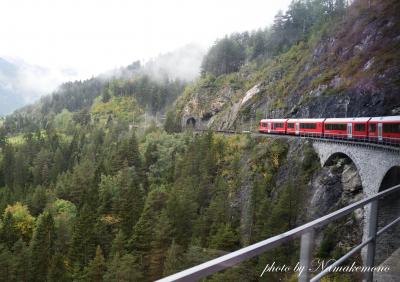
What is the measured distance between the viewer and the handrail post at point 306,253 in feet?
7.36

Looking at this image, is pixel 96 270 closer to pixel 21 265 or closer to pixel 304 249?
pixel 21 265

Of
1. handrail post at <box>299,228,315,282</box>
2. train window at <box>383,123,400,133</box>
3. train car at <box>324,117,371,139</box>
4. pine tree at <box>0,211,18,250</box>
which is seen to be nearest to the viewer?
handrail post at <box>299,228,315,282</box>

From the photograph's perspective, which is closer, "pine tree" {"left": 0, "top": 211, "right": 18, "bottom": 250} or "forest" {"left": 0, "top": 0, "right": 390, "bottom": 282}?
"forest" {"left": 0, "top": 0, "right": 390, "bottom": 282}

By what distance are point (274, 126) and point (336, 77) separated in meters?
9.40

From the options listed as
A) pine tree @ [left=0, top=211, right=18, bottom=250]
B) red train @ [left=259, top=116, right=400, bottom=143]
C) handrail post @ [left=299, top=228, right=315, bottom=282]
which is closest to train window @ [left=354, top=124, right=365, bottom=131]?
red train @ [left=259, top=116, right=400, bottom=143]

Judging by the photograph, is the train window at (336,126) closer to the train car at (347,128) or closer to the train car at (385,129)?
the train car at (347,128)

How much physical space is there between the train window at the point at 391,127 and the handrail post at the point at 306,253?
18.1 m

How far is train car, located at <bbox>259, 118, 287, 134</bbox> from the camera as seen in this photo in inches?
1365

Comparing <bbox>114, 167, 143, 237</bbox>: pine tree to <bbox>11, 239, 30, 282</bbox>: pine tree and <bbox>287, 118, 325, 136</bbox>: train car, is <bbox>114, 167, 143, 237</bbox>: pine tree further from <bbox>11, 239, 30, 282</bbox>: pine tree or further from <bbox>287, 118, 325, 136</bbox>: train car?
<bbox>287, 118, 325, 136</bbox>: train car

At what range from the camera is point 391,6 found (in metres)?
39.6

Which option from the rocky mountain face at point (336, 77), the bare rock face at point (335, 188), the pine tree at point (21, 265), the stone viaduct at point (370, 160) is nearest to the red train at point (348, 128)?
the stone viaduct at point (370, 160)

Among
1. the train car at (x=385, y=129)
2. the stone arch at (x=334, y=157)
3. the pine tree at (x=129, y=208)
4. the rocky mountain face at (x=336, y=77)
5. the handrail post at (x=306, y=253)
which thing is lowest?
the pine tree at (x=129, y=208)

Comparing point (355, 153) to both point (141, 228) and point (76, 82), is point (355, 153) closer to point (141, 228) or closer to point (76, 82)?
point (141, 228)

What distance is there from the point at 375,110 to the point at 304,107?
11447mm
